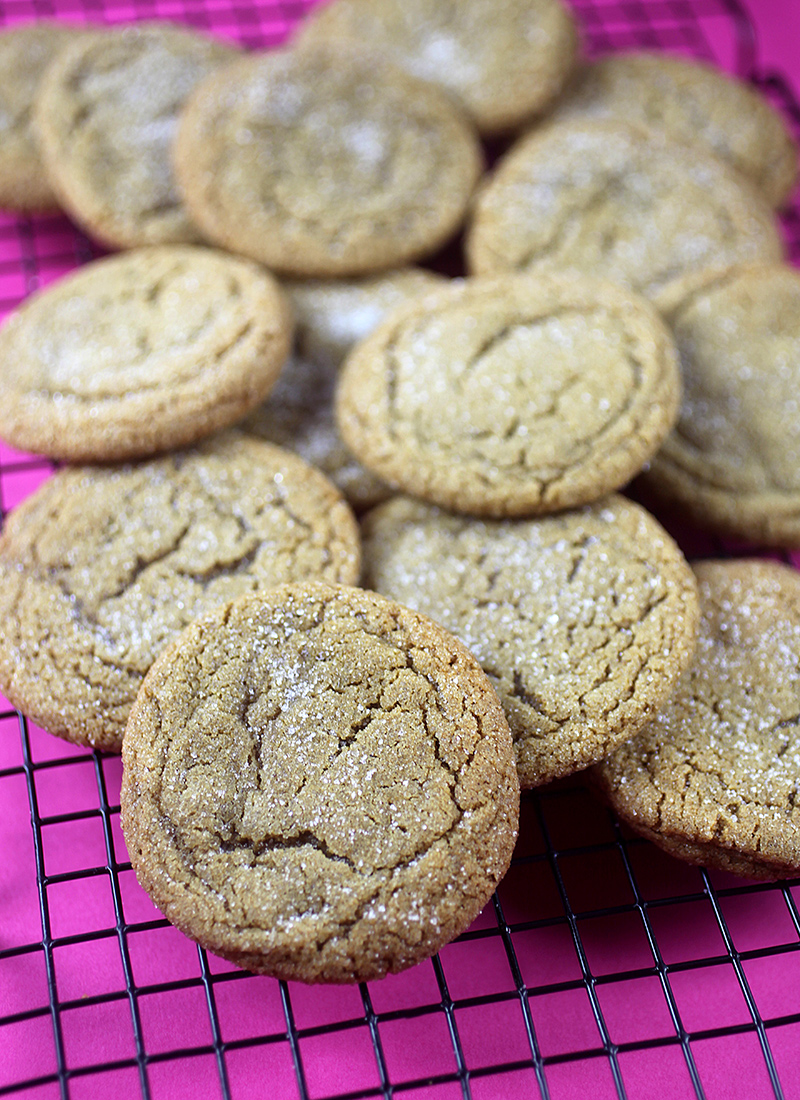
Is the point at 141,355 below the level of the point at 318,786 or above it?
above

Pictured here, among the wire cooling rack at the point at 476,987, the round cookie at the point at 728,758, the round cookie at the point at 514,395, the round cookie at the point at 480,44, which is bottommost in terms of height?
the wire cooling rack at the point at 476,987

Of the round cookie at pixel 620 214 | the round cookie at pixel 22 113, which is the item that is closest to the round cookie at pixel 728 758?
the round cookie at pixel 620 214

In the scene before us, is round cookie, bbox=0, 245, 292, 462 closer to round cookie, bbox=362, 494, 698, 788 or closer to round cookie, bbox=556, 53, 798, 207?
round cookie, bbox=362, 494, 698, 788

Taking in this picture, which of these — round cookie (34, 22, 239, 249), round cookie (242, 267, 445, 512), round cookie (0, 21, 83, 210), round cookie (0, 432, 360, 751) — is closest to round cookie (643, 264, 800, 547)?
round cookie (242, 267, 445, 512)

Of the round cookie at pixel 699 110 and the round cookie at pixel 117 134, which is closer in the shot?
the round cookie at pixel 117 134

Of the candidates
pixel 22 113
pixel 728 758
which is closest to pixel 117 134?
pixel 22 113

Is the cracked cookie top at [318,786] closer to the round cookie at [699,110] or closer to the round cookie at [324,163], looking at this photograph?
the round cookie at [324,163]

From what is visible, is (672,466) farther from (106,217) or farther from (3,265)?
(3,265)

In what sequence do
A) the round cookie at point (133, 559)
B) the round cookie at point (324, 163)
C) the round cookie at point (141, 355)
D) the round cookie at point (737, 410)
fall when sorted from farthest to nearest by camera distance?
1. the round cookie at point (324, 163)
2. the round cookie at point (737, 410)
3. the round cookie at point (141, 355)
4. the round cookie at point (133, 559)

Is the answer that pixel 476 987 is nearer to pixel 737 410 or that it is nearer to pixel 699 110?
pixel 737 410
